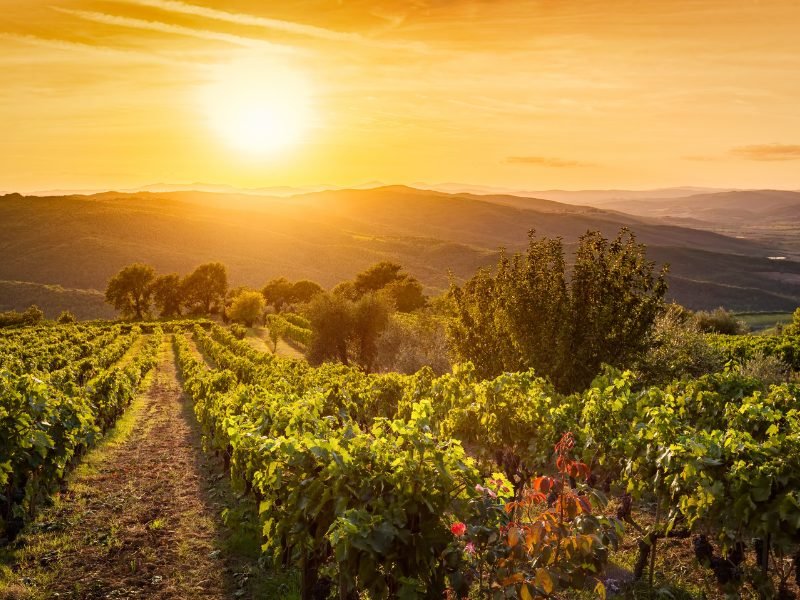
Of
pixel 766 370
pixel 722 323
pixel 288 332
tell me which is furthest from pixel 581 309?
pixel 288 332

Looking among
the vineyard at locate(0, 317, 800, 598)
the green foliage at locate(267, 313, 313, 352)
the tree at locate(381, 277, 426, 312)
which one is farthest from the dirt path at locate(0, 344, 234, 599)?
the tree at locate(381, 277, 426, 312)

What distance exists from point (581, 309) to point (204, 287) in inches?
3441

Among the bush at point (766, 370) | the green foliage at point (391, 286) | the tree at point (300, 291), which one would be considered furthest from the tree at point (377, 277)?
the bush at point (766, 370)

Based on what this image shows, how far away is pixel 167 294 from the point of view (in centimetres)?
9706

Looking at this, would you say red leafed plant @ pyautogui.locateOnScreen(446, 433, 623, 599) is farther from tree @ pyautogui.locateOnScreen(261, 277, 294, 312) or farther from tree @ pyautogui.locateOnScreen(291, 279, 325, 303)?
tree @ pyautogui.locateOnScreen(261, 277, 294, 312)

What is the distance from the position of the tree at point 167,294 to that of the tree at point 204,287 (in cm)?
Result: 101

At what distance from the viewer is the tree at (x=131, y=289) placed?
308 ft

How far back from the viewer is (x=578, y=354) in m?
18.6

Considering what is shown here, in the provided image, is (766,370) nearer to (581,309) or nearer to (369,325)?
(581,309)

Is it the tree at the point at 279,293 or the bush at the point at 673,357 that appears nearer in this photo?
the bush at the point at 673,357

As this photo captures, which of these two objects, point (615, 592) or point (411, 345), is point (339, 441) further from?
point (411, 345)

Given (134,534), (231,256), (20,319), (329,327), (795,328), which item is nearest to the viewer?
(134,534)

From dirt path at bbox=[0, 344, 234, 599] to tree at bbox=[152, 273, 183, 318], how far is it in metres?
82.0

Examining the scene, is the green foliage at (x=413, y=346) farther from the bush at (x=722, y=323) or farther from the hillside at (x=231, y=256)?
the hillside at (x=231, y=256)
